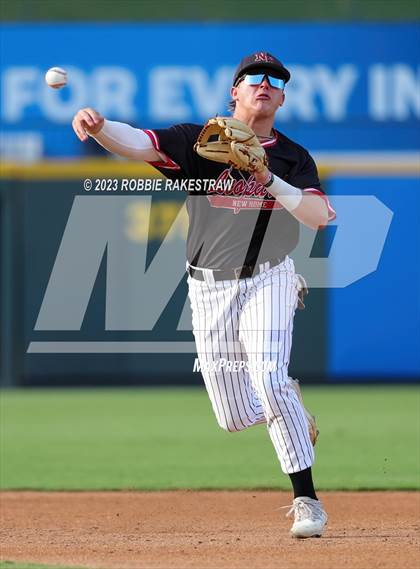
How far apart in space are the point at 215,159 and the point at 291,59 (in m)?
11.7

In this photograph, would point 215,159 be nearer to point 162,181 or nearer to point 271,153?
point 271,153

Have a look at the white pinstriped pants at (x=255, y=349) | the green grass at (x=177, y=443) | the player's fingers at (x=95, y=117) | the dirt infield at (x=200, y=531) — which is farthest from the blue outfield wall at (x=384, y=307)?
the player's fingers at (x=95, y=117)

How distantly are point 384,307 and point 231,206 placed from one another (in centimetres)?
796

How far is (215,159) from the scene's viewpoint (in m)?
4.64

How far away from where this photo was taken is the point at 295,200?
463cm

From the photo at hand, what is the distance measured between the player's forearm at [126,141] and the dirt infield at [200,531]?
1568 millimetres

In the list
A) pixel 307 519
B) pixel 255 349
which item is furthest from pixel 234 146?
pixel 307 519

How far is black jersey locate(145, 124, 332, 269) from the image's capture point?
4844mm

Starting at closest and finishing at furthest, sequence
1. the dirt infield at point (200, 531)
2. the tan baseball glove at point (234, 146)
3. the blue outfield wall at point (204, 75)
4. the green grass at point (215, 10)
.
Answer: the dirt infield at point (200, 531)
the tan baseball glove at point (234, 146)
the blue outfield wall at point (204, 75)
the green grass at point (215, 10)

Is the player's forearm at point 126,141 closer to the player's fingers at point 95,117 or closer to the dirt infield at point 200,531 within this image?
the player's fingers at point 95,117

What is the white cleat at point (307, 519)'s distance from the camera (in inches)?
184

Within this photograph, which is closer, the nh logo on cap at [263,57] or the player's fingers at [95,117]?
the player's fingers at [95,117]

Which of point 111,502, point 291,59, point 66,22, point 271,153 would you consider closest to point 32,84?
point 66,22

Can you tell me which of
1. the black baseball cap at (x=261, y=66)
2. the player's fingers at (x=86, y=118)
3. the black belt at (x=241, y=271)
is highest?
the black baseball cap at (x=261, y=66)
